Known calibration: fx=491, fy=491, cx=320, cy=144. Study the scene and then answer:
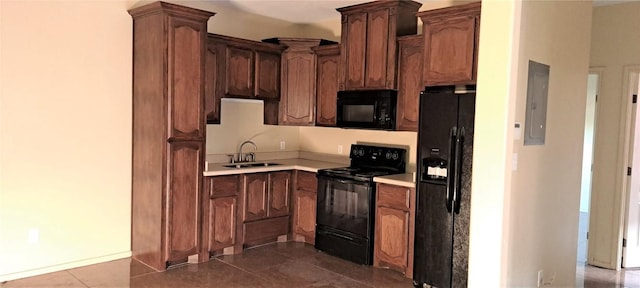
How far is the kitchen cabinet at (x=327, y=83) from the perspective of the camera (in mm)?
5273

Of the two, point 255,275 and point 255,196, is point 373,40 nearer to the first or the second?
point 255,196

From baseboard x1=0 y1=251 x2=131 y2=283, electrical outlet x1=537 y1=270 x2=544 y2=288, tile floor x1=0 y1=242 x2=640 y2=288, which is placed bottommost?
tile floor x1=0 y1=242 x2=640 y2=288

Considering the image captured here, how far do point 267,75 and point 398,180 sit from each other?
1952 millimetres

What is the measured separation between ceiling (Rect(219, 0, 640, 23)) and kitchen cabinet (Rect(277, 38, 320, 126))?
0.32 m

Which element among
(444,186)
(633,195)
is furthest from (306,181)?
(633,195)

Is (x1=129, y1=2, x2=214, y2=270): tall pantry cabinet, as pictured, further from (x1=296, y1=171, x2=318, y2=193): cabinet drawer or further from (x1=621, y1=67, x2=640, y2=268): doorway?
(x1=621, y1=67, x2=640, y2=268): doorway

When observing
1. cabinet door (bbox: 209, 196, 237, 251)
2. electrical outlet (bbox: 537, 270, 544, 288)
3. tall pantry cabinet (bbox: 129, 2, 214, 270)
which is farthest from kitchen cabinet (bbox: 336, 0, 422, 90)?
electrical outlet (bbox: 537, 270, 544, 288)

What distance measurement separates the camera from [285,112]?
5.60 meters

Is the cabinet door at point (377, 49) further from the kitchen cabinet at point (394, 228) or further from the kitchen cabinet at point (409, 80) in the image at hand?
the kitchen cabinet at point (394, 228)

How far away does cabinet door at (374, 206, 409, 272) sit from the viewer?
436 centimetres

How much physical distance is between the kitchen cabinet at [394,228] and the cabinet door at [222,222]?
1424 mm

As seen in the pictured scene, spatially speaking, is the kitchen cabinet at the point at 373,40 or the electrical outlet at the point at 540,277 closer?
the electrical outlet at the point at 540,277

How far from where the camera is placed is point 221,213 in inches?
189

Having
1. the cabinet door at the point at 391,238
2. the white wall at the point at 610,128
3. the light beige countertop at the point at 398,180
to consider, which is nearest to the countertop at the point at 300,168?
the light beige countertop at the point at 398,180
